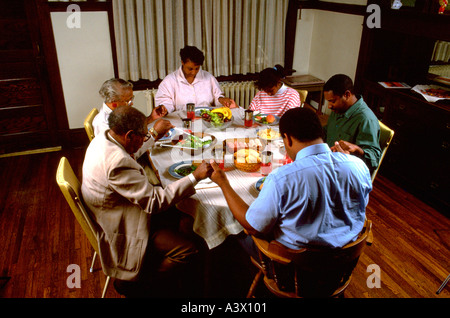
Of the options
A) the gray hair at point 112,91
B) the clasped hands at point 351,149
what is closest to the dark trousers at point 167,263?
the gray hair at point 112,91

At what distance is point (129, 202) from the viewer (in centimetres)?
174

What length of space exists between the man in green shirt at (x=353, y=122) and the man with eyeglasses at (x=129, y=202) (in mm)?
1010

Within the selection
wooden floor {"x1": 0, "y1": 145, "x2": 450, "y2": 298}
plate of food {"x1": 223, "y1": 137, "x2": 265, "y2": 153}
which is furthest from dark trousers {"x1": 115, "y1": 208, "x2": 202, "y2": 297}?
plate of food {"x1": 223, "y1": 137, "x2": 265, "y2": 153}

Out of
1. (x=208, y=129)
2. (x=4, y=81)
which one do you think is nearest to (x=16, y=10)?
(x=4, y=81)

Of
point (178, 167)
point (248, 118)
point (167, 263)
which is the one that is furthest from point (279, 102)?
point (167, 263)

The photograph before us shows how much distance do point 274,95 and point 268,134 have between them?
0.69m

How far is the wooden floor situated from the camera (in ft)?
7.23

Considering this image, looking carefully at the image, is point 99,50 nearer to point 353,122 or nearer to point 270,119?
Result: point 270,119

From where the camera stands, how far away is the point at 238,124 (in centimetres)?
265

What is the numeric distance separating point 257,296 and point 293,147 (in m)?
1.08

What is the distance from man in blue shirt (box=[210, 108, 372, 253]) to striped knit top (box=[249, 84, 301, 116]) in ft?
4.89

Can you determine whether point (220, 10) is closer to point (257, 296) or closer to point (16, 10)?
point (16, 10)

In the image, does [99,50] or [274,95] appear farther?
[99,50]

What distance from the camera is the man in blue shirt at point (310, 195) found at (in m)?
1.33
